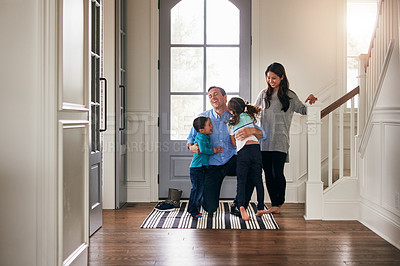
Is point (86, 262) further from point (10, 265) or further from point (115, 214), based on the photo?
point (115, 214)

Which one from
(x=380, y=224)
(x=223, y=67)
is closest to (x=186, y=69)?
(x=223, y=67)

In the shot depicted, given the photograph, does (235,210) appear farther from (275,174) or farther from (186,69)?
(186,69)

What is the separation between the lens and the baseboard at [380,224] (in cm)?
334

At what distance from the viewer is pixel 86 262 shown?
285 centimetres

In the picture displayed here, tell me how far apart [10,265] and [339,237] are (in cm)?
A: 239

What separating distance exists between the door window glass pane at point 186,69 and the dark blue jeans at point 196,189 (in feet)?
4.04

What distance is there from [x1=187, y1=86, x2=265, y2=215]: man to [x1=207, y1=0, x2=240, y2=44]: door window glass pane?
102cm

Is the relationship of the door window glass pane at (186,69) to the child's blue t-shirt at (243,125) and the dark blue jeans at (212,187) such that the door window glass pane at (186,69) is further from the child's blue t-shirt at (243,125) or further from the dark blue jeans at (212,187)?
the dark blue jeans at (212,187)

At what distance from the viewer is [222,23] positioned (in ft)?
17.1

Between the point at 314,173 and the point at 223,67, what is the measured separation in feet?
5.45

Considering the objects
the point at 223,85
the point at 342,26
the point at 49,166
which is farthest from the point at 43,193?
the point at 342,26

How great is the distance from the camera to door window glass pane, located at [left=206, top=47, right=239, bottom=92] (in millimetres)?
5219

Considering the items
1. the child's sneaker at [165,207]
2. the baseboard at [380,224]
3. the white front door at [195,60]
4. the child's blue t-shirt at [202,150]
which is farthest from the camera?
the white front door at [195,60]

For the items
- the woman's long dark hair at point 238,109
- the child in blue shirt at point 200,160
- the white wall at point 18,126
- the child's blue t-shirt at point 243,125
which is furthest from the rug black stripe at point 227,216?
the white wall at point 18,126
